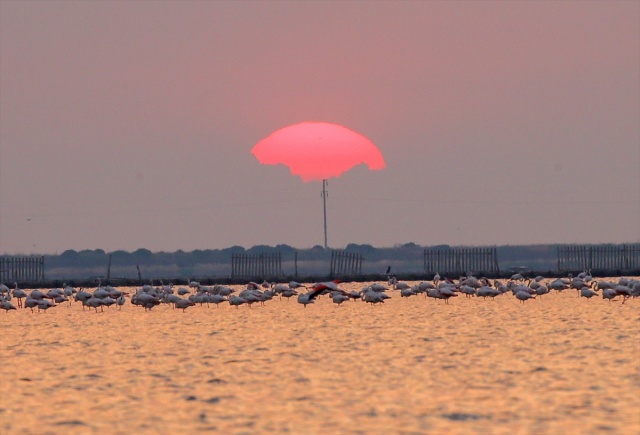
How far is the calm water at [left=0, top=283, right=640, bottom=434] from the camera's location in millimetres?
19797

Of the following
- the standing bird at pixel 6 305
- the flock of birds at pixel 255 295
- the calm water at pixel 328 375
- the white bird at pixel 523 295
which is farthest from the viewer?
the white bird at pixel 523 295

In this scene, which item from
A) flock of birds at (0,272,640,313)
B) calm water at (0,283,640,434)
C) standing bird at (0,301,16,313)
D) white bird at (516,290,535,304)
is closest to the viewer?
calm water at (0,283,640,434)

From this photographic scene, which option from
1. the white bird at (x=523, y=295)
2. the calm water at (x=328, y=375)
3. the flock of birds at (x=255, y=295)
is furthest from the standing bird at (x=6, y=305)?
the white bird at (x=523, y=295)

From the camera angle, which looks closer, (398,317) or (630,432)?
(630,432)

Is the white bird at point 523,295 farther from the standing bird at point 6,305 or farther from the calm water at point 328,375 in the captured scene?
the standing bird at point 6,305

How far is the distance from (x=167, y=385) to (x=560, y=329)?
58.8ft

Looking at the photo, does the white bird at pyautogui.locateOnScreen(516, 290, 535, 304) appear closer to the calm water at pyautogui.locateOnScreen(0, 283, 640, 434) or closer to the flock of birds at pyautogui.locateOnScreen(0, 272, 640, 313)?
the flock of birds at pyautogui.locateOnScreen(0, 272, 640, 313)

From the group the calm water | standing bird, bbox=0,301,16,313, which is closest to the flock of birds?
standing bird, bbox=0,301,16,313

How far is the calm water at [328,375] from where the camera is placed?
19.8 m

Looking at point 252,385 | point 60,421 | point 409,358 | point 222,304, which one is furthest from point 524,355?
point 222,304

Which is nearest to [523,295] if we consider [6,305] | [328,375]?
[6,305]

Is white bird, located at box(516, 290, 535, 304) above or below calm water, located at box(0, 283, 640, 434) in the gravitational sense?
above

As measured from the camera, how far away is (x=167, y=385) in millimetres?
25094

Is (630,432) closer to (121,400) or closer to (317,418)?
(317,418)
